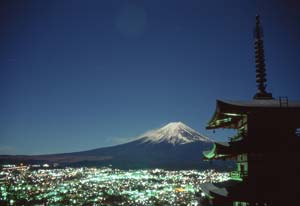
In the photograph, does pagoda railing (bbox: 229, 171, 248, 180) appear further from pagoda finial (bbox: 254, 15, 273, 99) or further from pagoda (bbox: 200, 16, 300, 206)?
pagoda finial (bbox: 254, 15, 273, 99)

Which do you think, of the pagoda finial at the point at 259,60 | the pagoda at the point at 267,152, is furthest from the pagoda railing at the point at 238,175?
the pagoda finial at the point at 259,60

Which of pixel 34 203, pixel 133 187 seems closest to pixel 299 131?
pixel 34 203

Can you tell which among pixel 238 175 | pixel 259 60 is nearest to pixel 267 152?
pixel 238 175

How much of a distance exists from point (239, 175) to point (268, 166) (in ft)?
6.03

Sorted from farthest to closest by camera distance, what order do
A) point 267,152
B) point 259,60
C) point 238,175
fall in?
point 259,60
point 238,175
point 267,152

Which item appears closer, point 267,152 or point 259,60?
point 267,152

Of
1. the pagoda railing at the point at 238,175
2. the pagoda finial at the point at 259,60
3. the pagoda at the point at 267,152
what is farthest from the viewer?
the pagoda finial at the point at 259,60

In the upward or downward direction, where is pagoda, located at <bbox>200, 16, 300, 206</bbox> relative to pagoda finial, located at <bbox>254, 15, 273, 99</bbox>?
downward

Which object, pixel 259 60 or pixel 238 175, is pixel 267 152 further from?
pixel 259 60

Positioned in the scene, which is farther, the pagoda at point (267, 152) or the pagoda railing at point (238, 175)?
the pagoda railing at point (238, 175)

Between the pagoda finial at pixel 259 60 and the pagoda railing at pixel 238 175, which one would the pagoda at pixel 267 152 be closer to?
the pagoda railing at pixel 238 175

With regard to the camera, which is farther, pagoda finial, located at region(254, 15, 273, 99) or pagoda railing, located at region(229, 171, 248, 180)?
pagoda finial, located at region(254, 15, 273, 99)

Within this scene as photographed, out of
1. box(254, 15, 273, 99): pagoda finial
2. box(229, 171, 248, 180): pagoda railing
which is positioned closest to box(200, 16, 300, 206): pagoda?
box(229, 171, 248, 180): pagoda railing

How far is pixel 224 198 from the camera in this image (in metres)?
16.7
